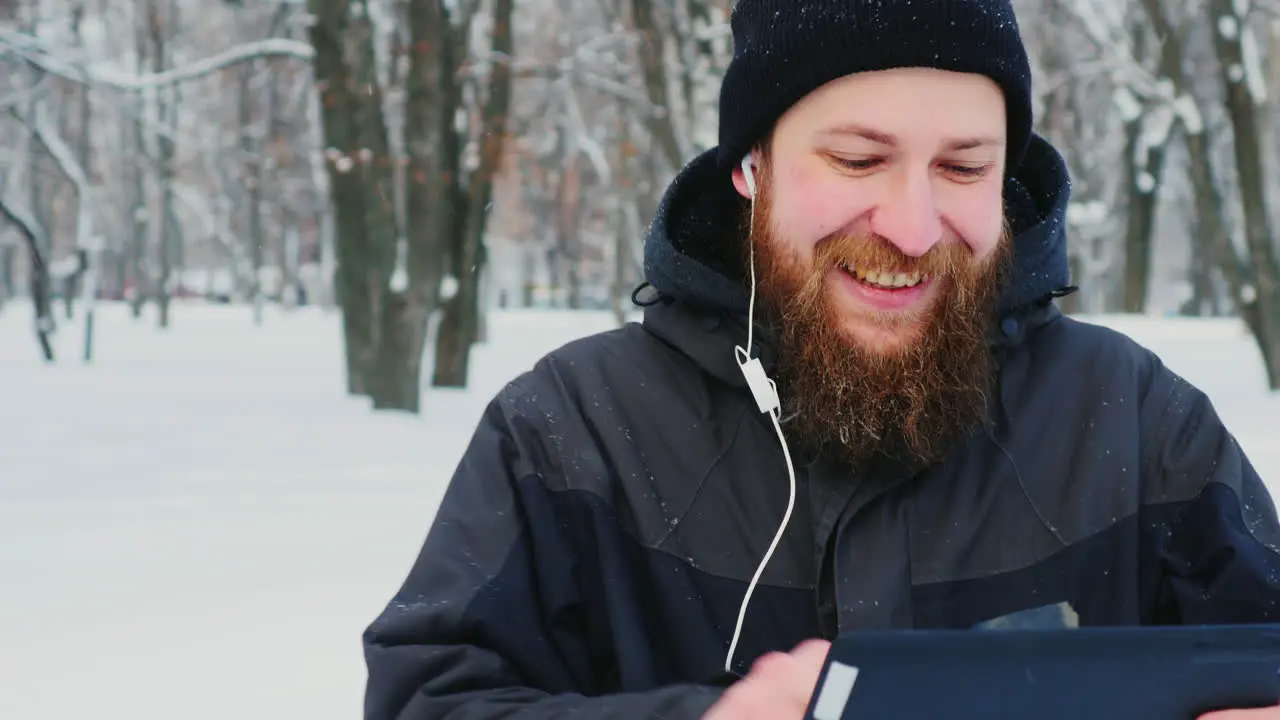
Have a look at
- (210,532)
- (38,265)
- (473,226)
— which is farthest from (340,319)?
(210,532)

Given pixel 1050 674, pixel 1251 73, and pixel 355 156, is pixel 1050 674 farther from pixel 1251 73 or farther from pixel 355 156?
pixel 1251 73

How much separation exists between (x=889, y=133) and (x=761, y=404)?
14.2 inches

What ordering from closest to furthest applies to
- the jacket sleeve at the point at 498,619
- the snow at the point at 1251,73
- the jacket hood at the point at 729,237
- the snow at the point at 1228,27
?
the jacket sleeve at the point at 498,619 → the jacket hood at the point at 729,237 → the snow at the point at 1228,27 → the snow at the point at 1251,73

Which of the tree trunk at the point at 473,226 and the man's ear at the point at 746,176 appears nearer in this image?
the man's ear at the point at 746,176

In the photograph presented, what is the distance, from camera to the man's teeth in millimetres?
1985

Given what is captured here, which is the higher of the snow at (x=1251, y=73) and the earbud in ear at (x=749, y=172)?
the snow at (x=1251, y=73)

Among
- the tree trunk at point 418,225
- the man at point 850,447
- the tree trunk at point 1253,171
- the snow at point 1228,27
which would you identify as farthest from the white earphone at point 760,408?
the snow at point 1228,27

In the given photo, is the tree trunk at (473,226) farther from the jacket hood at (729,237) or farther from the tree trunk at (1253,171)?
the jacket hood at (729,237)

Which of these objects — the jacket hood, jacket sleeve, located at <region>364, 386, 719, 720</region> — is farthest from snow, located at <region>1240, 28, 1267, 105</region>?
jacket sleeve, located at <region>364, 386, 719, 720</region>

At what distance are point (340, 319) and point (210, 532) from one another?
475 inches

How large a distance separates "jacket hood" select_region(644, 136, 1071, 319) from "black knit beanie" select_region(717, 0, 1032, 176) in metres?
0.14

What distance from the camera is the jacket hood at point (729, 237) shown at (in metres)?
2.09

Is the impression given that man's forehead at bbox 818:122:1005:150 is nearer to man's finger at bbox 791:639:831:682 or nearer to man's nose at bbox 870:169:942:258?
man's nose at bbox 870:169:942:258

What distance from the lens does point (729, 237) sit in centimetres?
231
